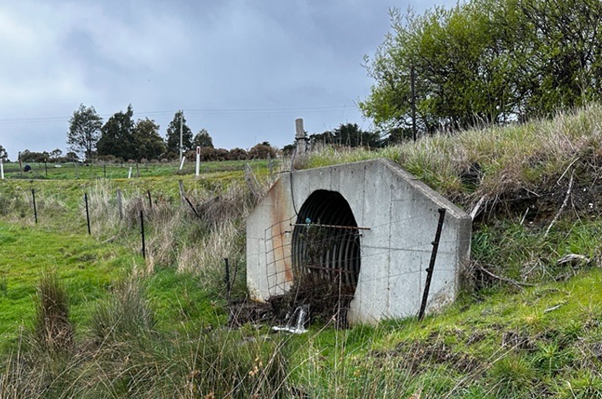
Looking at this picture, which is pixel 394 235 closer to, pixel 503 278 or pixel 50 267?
pixel 503 278

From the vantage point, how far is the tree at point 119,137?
50.5 metres

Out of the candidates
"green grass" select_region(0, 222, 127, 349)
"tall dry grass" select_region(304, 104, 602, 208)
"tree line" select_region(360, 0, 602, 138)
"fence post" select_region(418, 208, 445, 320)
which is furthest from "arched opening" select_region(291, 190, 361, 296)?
"tree line" select_region(360, 0, 602, 138)

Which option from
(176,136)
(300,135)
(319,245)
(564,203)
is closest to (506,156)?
(564,203)

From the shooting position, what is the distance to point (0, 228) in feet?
43.0

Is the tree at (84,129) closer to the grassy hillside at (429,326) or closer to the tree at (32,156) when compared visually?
the tree at (32,156)

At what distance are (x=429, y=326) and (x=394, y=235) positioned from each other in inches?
63.3

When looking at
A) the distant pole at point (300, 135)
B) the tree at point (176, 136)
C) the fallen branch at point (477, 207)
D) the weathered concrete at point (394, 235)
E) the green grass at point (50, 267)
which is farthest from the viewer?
the tree at point (176, 136)

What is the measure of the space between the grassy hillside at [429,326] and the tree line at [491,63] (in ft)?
23.2

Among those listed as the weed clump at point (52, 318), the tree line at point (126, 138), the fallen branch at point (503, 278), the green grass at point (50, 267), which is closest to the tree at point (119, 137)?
the tree line at point (126, 138)

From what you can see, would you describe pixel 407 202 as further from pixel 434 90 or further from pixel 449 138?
pixel 434 90

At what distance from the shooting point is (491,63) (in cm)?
1500

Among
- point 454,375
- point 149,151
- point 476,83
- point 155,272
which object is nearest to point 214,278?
point 155,272

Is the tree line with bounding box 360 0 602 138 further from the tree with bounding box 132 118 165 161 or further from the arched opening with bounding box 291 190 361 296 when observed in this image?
the tree with bounding box 132 118 165 161

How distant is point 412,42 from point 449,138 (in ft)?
40.7
